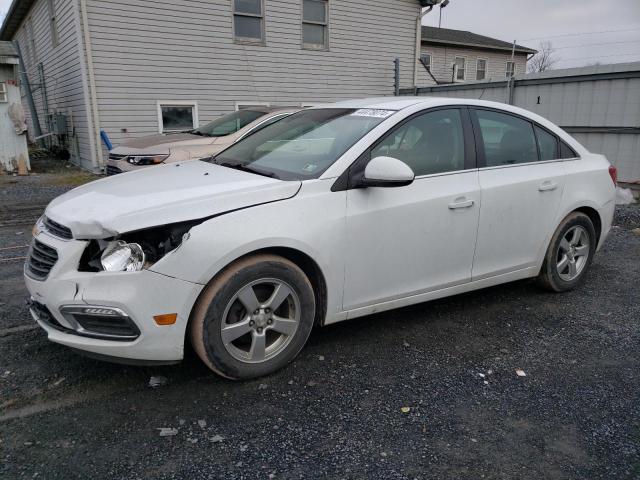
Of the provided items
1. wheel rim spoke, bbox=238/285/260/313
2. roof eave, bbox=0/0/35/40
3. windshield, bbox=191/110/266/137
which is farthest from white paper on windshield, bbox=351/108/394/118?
roof eave, bbox=0/0/35/40

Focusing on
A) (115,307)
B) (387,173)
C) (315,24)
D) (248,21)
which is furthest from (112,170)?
(315,24)

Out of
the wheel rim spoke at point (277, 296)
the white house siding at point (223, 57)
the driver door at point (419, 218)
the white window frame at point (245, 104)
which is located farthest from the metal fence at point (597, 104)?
the wheel rim spoke at point (277, 296)

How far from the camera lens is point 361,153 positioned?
3.27 metres

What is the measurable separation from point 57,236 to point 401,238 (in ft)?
6.78

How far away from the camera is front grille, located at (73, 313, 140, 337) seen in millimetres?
2631

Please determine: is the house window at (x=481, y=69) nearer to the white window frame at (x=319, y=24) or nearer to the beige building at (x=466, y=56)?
the beige building at (x=466, y=56)

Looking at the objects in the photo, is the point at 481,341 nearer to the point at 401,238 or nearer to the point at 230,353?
the point at 401,238

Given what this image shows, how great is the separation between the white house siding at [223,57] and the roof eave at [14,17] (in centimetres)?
617

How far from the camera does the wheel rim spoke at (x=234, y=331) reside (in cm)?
286

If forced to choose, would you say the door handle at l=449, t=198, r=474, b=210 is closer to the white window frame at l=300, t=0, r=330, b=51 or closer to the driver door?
the driver door

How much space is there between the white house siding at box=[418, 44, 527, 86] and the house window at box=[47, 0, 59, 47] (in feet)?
60.8

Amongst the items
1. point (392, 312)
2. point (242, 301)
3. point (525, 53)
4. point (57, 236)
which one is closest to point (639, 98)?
point (392, 312)

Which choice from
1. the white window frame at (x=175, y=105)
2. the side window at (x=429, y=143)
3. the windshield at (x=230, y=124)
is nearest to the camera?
the side window at (x=429, y=143)

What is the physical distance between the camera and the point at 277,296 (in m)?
3.00
